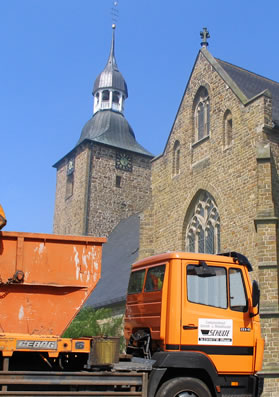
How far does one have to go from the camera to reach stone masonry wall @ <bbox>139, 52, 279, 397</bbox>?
1705 centimetres

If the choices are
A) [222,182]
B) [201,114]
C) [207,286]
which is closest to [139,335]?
[207,286]

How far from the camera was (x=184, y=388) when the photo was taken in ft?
26.1

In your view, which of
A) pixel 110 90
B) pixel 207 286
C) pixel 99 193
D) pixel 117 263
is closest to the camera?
pixel 207 286

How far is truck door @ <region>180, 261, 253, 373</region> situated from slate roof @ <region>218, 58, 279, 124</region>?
1324cm

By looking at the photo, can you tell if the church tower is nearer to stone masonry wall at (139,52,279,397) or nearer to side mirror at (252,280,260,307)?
stone masonry wall at (139,52,279,397)

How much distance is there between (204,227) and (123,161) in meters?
20.6

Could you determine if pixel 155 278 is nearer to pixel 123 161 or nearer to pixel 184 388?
pixel 184 388

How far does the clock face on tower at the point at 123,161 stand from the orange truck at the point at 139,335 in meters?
32.5

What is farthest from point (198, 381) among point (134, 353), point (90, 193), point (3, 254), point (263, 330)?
point (90, 193)

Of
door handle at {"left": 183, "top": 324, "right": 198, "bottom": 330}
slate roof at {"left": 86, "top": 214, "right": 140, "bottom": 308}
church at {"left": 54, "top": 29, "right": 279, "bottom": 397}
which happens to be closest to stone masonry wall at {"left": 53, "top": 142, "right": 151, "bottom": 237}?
slate roof at {"left": 86, "top": 214, "right": 140, "bottom": 308}

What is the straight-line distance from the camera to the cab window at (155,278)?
8539mm

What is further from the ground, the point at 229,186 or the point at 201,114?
the point at 201,114

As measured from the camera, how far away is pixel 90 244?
8.34m

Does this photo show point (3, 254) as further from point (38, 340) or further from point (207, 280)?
point (207, 280)
